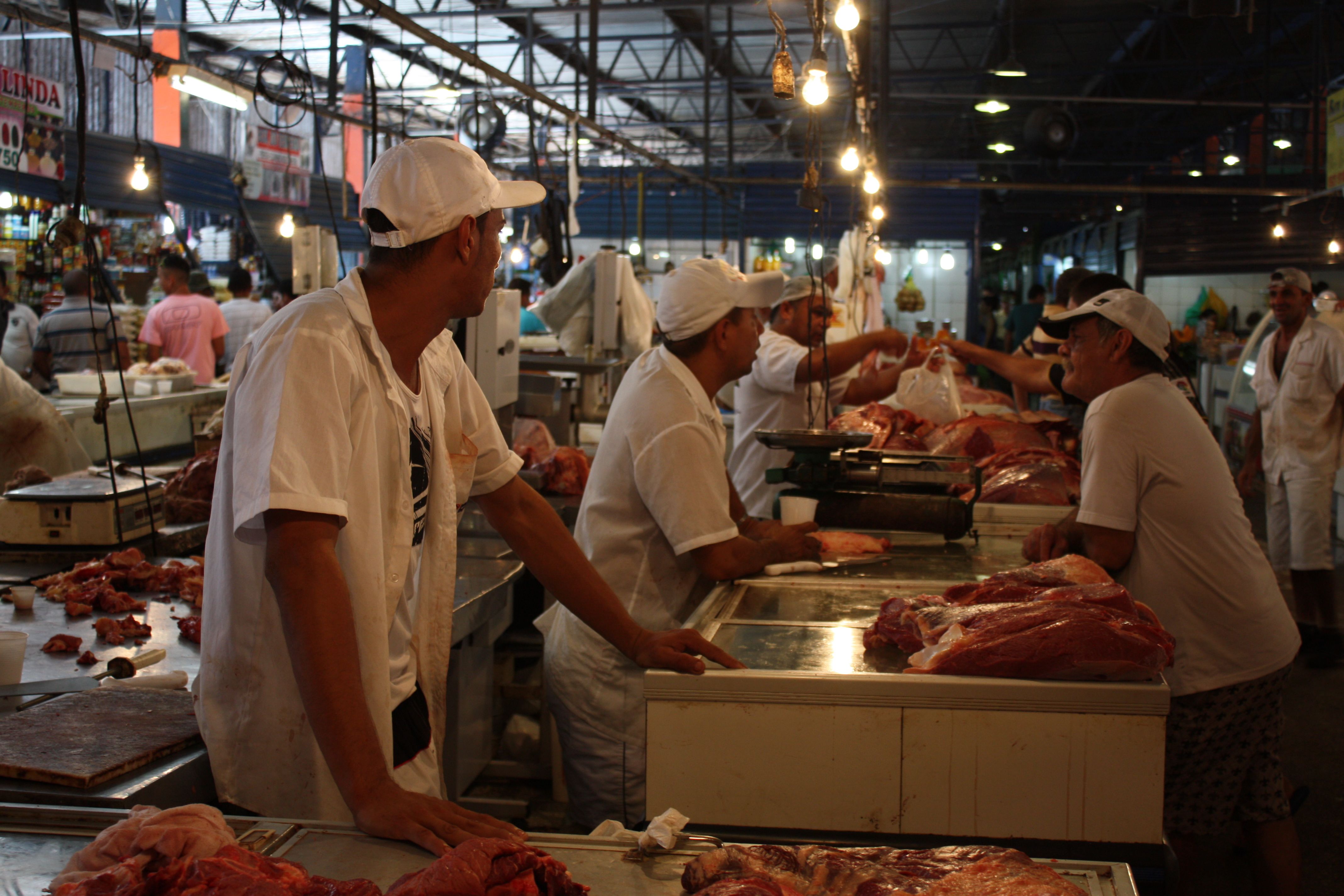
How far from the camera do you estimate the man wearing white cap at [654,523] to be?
3.02 metres

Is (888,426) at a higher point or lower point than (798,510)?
higher

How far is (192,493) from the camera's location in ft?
14.3

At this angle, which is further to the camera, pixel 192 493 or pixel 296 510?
pixel 192 493

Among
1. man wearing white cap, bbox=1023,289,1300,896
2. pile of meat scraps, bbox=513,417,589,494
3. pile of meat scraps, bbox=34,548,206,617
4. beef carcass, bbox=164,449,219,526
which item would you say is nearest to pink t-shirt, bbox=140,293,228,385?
pile of meat scraps, bbox=513,417,589,494

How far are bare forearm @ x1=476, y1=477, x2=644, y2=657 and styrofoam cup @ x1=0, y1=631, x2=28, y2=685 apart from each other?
1.10m

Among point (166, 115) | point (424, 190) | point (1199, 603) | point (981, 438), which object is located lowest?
point (1199, 603)

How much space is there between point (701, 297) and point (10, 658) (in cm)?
204

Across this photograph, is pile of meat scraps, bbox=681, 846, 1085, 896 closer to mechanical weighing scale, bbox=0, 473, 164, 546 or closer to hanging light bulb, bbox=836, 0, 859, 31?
mechanical weighing scale, bbox=0, 473, 164, 546

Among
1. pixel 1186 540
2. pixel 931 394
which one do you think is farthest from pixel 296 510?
pixel 931 394

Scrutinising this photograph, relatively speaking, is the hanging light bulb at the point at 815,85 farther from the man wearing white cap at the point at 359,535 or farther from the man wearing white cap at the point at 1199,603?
the man wearing white cap at the point at 359,535

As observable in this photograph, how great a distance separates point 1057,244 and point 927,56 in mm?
14841

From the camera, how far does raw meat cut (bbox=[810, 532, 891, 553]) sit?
3.65 m

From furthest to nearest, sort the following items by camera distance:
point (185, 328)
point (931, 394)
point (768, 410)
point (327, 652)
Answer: point (185, 328)
point (931, 394)
point (768, 410)
point (327, 652)

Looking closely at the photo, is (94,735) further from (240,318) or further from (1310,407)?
(240,318)
